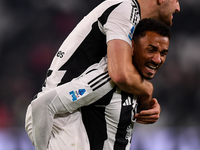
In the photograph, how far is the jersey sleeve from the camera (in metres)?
1.36

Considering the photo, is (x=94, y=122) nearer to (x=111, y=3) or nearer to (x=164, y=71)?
(x=111, y=3)

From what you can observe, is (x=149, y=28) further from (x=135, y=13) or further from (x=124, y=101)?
(x=124, y=101)

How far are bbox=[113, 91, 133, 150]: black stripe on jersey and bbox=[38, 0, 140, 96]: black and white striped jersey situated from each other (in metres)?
0.25

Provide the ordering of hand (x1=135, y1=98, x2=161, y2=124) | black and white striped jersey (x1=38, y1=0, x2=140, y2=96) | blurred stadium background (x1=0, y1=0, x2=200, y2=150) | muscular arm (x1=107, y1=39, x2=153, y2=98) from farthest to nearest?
blurred stadium background (x1=0, y1=0, x2=200, y2=150)
hand (x1=135, y1=98, x2=161, y2=124)
black and white striped jersey (x1=38, y1=0, x2=140, y2=96)
muscular arm (x1=107, y1=39, x2=153, y2=98)

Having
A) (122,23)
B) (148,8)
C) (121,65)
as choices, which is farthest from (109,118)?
(148,8)

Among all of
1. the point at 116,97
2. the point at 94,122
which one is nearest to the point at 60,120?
the point at 94,122

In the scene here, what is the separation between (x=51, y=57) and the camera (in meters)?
3.87

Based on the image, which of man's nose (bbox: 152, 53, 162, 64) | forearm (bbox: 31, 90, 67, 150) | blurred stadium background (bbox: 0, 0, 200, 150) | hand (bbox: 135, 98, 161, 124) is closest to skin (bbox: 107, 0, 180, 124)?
hand (bbox: 135, 98, 161, 124)

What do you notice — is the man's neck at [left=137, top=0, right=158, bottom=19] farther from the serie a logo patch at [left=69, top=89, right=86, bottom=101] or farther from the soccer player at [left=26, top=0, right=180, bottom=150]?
the serie a logo patch at [left=69, top=89, right=86, bottom=101]

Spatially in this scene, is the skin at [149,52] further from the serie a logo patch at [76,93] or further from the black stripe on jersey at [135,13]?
the serie a logo patch at [76,93]

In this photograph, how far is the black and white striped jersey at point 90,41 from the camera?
1431mm

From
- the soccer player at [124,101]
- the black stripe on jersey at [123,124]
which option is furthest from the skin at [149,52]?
the black stripe on jersey at [123,124]

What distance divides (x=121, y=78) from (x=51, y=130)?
46 centimetres

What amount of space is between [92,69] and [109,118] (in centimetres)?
27
